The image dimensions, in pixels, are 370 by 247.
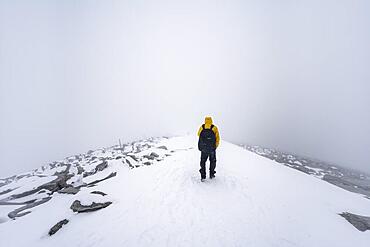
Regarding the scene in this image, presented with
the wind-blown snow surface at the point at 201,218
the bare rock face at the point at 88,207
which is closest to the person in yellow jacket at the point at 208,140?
the wind-blown snow surface at the point at 201,218

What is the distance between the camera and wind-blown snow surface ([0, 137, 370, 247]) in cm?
538

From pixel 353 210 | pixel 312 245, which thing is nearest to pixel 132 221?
pixel 312 245

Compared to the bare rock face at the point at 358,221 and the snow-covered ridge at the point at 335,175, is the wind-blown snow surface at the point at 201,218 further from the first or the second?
the snow-covered ridge at the point at 335,175

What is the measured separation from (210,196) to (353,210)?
718cm

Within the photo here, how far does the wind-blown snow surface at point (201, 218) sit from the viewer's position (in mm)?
5383

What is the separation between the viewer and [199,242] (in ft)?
16.7

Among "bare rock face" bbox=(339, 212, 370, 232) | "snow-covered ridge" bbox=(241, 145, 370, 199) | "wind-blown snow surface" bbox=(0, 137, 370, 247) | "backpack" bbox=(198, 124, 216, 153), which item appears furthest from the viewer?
"snow-covered ridge" bbox=(241, 145, 370, 199)

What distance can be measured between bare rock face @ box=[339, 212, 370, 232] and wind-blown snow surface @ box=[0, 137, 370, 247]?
0.29 m

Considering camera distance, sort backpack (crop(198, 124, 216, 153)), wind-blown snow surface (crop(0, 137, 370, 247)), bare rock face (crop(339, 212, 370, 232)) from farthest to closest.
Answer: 1. backpack (crop(198, 124, 216, 153))
2. bare rock face (crop(339, 212, 370, 232))
3. wind-blown snow surface (crop(0, 137, 370, 247))

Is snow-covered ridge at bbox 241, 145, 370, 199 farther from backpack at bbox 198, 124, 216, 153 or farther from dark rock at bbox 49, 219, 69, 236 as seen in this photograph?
dark rock at bbox 49, 219, 69, 236

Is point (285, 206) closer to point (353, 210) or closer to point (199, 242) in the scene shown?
point (353, 210)

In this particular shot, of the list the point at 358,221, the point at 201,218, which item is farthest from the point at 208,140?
the point at 358,221

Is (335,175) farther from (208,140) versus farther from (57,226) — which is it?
(57,226)

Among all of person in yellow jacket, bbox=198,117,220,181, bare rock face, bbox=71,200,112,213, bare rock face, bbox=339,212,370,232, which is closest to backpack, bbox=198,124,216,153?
person in yellow jacket, bbox=198,117,220,181
